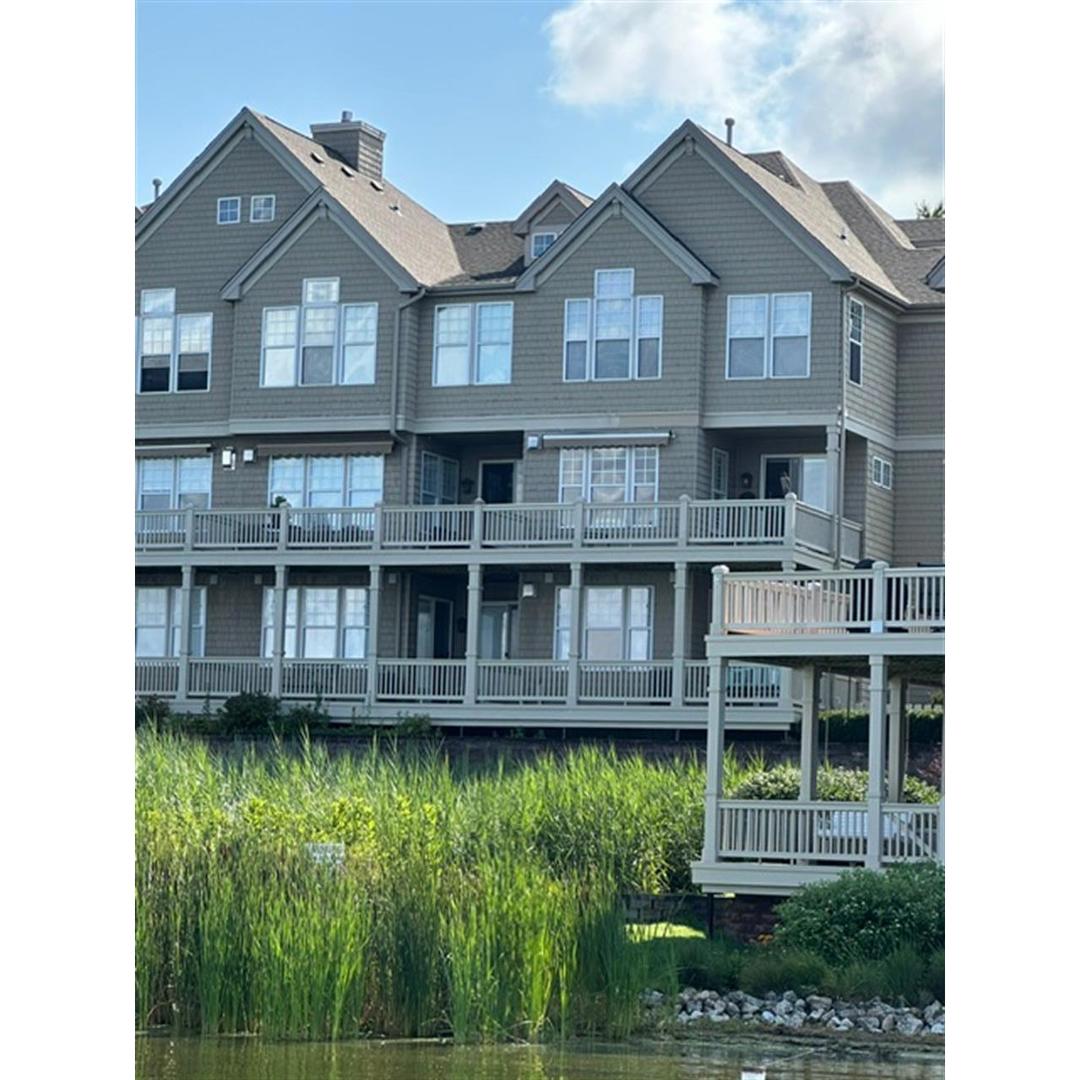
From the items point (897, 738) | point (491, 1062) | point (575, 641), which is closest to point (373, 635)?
point (575, 641)

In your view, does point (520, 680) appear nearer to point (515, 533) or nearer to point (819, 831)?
point (515, 533)

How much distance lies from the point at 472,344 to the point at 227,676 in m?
5.80

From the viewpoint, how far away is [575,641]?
2716 centimetres

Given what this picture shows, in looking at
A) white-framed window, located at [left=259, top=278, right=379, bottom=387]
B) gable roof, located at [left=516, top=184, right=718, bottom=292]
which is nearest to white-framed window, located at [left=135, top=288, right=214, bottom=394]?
white-framed window, located at [left=259, top=278, right=379, bottom=387]

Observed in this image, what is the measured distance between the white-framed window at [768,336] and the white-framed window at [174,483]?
821 cm

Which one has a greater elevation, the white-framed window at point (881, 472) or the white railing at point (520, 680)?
the white-framed window at point (881, 472)

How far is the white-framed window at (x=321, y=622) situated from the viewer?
3030 centimetres

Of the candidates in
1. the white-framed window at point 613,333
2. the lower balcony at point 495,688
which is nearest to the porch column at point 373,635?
the lower balcony at point 495,688

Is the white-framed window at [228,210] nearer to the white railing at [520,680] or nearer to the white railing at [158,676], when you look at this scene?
the white railing at [158,676]

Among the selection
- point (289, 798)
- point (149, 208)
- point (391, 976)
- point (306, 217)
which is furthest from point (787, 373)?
point (391, 976)

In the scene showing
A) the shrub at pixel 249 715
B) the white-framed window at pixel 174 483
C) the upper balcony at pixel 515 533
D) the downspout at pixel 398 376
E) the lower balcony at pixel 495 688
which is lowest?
the shrub at pixel 249 715

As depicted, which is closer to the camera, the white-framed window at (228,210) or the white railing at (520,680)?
the white railing at (520,680)

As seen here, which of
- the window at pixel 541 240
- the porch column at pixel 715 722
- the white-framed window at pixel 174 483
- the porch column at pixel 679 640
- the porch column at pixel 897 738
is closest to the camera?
the porch column at pixel 715 722
